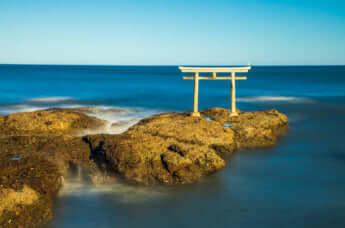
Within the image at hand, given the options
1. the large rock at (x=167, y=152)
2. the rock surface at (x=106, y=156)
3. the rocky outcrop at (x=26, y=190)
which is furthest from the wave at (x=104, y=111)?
the rocky outcrop at (x=26, y=190)

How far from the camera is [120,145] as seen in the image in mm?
9469

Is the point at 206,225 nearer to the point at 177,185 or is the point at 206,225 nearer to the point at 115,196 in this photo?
the point at 177,185

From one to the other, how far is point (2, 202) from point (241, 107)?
22771mm

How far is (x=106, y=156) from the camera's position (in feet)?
30.9

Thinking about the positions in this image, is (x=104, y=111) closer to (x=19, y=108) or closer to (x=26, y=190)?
(x=19, y=108)

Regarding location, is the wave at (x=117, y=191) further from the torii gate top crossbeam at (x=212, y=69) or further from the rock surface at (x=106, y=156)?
the torii gate top crossbeam at (x=212, y=69)

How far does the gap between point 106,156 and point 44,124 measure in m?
5.82

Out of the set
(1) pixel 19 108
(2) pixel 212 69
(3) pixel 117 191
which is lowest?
(3) pixel 117 191

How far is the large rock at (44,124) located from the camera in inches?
538

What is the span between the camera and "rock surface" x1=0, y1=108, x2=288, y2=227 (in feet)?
23.6

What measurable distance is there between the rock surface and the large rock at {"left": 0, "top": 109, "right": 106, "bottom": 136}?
0.04 meters

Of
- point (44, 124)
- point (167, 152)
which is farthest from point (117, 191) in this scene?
point (44, 124)

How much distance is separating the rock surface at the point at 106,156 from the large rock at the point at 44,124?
0.04 metres

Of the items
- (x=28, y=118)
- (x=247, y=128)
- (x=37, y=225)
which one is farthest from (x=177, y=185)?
(x=28, y=118)
